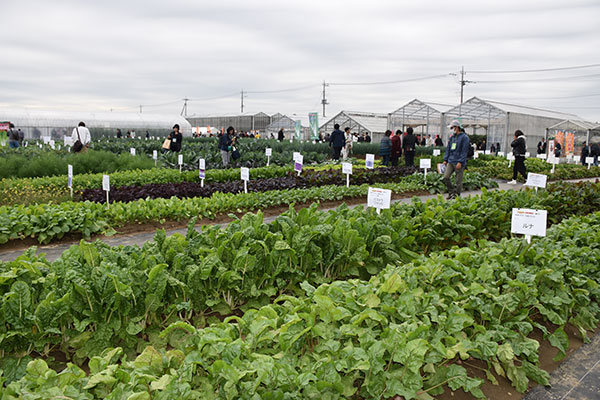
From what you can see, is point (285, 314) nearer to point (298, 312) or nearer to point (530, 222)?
point (298, 312)

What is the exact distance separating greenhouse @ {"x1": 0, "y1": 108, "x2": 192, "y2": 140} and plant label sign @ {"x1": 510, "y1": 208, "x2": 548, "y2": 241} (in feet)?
139

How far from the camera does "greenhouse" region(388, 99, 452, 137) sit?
3391 cm

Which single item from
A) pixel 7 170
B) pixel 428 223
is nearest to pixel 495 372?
pixel 428 223

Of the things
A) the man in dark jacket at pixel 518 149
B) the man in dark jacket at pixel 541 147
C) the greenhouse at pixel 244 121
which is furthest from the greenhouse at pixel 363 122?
the man in dark jacket at pixel 518 149

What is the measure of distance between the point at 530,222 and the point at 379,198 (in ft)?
5.48

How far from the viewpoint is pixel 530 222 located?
4.75 m

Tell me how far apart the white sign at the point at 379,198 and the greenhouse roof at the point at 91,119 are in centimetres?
4140

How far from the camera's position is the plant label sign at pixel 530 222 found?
4.68 m

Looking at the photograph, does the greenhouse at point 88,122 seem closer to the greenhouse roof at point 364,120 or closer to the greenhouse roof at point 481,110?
the greenhouse roof at point 364,120

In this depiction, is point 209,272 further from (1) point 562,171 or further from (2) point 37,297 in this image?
(1) point 562,171

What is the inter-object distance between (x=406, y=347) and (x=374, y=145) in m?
26.2

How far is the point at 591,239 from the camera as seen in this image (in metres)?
5.26

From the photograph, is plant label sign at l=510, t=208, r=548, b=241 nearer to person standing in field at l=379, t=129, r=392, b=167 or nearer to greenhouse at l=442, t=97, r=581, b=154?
person standing in field at l=379, t=129, r=392, b=167

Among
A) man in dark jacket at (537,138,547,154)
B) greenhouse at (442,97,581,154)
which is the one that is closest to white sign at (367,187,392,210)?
greenhouse at (442,97,581,154)
